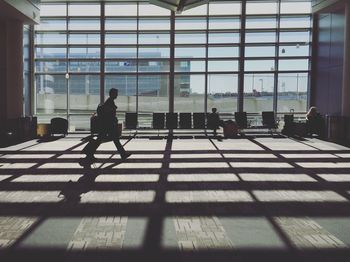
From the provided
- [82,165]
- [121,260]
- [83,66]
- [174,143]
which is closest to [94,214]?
[121,260]

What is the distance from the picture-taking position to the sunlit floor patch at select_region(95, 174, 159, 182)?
7.85 metres

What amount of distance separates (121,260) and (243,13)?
1586cm

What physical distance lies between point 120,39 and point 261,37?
6.04m

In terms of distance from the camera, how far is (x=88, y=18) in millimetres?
18344

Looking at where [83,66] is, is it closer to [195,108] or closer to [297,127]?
[195,108]

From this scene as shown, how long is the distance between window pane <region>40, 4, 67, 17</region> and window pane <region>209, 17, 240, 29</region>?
6.35 m

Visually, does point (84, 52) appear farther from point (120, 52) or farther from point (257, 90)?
point (257, 90)

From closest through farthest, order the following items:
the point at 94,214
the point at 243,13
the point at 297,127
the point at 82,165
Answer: the point at 94,214, the point at 82,165, the point at 297,127, the point at 243,13

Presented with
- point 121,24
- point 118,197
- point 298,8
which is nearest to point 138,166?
point 118,197

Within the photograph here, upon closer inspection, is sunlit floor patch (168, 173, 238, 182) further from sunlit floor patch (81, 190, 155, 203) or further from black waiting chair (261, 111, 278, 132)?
black waiting chair (261, 111, 278, 132)

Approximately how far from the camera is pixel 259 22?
1822 centimetres

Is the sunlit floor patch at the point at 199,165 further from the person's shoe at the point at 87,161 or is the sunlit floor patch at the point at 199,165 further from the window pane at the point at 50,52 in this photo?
the window pane at the point at 50,52

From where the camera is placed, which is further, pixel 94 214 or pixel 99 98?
pixel 99 98

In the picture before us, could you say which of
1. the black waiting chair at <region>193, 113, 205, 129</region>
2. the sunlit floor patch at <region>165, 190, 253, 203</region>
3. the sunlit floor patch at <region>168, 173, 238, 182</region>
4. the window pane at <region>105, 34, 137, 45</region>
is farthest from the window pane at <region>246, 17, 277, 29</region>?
the sunlit floor patch at <region>165, 190, 253, 203</region>
